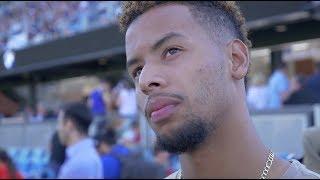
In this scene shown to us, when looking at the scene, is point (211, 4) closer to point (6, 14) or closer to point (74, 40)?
Result: point (6, 14)

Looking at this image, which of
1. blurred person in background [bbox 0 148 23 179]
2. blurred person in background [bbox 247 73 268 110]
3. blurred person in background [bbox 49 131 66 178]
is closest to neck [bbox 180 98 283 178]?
blurred person in background [bbox 0 148 23 179]

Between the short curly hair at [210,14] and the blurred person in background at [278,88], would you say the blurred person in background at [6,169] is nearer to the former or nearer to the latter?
the short curly hair at [210,14]

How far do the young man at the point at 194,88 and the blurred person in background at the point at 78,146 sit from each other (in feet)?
9.27

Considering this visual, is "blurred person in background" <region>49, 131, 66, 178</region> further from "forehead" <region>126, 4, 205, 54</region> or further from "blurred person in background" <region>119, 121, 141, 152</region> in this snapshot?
"forehead" <region>126, 4, 205, 54</region>

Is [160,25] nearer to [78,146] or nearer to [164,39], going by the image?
[164,39]

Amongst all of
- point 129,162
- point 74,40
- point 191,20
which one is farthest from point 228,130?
point 74,40

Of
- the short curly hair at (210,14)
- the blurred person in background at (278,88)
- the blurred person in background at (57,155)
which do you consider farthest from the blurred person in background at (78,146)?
the blurred person in background at (278,88)

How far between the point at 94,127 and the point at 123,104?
7.64 feet

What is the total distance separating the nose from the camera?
1.01 meters

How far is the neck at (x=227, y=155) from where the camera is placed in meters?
1.02

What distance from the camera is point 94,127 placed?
27.0ft

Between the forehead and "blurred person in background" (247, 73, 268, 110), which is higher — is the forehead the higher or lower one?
the lower one

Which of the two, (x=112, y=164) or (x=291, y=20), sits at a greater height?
(x=291, y=20)

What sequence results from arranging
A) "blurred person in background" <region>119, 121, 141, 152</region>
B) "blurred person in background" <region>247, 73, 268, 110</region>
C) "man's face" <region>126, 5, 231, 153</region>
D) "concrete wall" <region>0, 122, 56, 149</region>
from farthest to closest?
1. "concrete wall" <region>0, 122, 56, 149</region>
2. "blurred person in background" <region>247, 73, 268, 110</region>
3. "blurred person in background" <region>119, 121, 141, 152</region>
4. "man's face" <region>126, 5, 231, 153</region>
